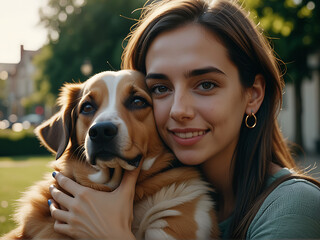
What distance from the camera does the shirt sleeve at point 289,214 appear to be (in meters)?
1.79

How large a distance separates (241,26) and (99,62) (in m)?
18.3

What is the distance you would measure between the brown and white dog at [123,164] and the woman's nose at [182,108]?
1.12ft

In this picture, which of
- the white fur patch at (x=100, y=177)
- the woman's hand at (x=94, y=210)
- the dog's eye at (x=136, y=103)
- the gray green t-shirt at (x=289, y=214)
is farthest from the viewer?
→ the dog's eye at (x=136, y=103)

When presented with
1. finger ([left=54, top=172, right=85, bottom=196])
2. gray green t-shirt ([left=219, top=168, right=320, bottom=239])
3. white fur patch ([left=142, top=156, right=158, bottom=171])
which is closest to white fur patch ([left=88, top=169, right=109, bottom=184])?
finger ([left=54, top=172, right=85, bottom=196])

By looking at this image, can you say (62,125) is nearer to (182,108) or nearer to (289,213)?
(182,108)

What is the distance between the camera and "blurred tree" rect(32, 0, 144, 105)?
19125mm

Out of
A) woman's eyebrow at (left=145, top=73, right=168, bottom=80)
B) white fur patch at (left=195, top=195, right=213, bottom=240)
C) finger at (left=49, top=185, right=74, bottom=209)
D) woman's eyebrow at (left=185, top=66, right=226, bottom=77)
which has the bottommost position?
white fur patch at (left=195, top=195, right=213, bottom=240)

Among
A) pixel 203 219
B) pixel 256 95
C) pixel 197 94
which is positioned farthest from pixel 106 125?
pixel 256 95

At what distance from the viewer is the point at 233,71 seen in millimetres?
2408

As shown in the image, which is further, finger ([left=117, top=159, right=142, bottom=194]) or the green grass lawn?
the green grass lawn

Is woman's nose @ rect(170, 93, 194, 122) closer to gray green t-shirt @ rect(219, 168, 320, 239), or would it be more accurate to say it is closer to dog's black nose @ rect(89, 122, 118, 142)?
dog's black nose @ rect(89, 122, 118, 142)

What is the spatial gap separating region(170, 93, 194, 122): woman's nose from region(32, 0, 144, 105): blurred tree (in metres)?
14.3

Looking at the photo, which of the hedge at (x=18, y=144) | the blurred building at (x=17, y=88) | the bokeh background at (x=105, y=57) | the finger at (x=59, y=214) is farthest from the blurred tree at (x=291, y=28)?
the blurred building at (x=17, y=88)

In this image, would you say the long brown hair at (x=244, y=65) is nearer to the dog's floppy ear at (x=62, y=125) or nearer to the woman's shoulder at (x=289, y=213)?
the woman's shoulder at (x=289, y=213)
